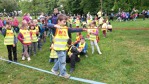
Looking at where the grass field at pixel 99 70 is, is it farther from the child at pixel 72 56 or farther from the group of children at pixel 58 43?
the group of children at pixel 58 43

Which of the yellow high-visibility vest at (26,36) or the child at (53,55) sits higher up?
the yellow high-visibility vest at (26,36)

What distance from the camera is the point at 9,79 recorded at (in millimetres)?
7668

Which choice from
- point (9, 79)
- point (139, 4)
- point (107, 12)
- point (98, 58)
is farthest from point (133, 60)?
point (107, 12)

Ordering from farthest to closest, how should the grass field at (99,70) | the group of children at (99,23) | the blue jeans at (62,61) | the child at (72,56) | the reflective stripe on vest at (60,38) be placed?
1. the group of children at (99,23)
2. the child at (72,56)
3. the grass field at (99,70)
4. the blue jeans at (62,61)
5. the reflective stripe on vest at (60,38)

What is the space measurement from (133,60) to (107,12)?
38478 mm

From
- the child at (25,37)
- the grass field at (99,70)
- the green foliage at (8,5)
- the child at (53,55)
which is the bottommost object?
the grass field at (99,70)

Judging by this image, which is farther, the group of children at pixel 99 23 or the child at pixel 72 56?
the group of children at pixel 99 23

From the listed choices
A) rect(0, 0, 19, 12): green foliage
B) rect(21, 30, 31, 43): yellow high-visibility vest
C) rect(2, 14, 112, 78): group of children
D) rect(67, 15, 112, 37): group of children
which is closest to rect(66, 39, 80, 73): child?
rect(2, 14, 112, 78): group of children

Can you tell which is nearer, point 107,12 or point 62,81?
point 62,81

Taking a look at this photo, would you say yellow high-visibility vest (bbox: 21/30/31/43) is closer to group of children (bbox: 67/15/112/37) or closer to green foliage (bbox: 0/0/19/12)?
group of children (bbox: 67/15/112/37)

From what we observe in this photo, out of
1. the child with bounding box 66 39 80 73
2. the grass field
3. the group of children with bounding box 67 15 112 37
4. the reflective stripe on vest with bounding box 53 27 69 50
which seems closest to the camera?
the reflective stripe on vest with bounding box 53 27 69 50

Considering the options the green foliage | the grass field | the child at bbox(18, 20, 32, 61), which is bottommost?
the grass field

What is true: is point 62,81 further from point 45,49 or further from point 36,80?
point 45,49

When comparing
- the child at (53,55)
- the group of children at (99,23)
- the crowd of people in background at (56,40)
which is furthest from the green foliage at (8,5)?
the child at (53,55)
